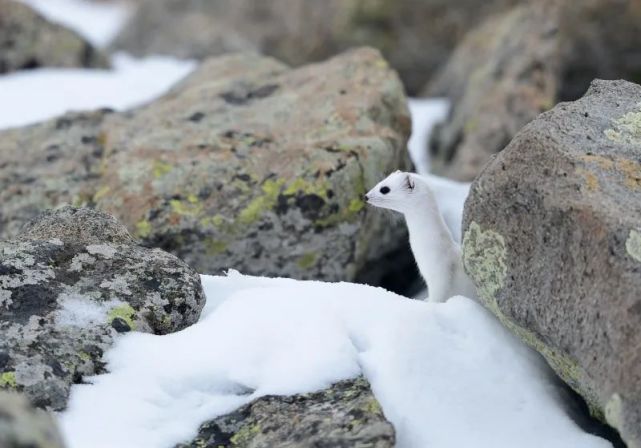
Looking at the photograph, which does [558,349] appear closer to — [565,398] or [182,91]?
[565,398]

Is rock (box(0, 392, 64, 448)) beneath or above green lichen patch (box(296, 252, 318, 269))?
above

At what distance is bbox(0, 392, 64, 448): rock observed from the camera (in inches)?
87.3

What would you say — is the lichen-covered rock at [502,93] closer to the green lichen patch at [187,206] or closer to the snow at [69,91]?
the snow at [69,91]

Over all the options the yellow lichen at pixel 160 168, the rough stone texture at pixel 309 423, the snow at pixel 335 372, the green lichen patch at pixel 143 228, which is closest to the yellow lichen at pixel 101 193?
the yellow lichen at pixel 160 168

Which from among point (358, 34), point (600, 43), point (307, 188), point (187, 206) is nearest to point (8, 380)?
point (187, 206)

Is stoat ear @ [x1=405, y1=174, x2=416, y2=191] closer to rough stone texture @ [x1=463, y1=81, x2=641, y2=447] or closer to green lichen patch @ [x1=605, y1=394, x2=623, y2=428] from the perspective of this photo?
rough stone texture @ [x1=463, y1=81, x2=641, y2=447]

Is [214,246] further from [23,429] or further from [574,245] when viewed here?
[23,429]

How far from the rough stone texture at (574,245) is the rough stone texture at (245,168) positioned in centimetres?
228

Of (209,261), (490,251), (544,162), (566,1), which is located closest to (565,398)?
(490,251)

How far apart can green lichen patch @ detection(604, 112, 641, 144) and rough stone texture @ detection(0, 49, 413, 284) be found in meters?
2.56

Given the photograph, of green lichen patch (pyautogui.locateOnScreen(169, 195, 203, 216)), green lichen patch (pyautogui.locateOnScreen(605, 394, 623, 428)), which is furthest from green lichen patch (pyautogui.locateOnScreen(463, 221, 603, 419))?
green lichen patch (pyautogui.locateOnScreen(169, 195, 203, 216))

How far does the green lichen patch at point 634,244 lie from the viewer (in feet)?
11.5

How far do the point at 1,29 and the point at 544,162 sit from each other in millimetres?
8364

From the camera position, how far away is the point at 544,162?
13.1ft
